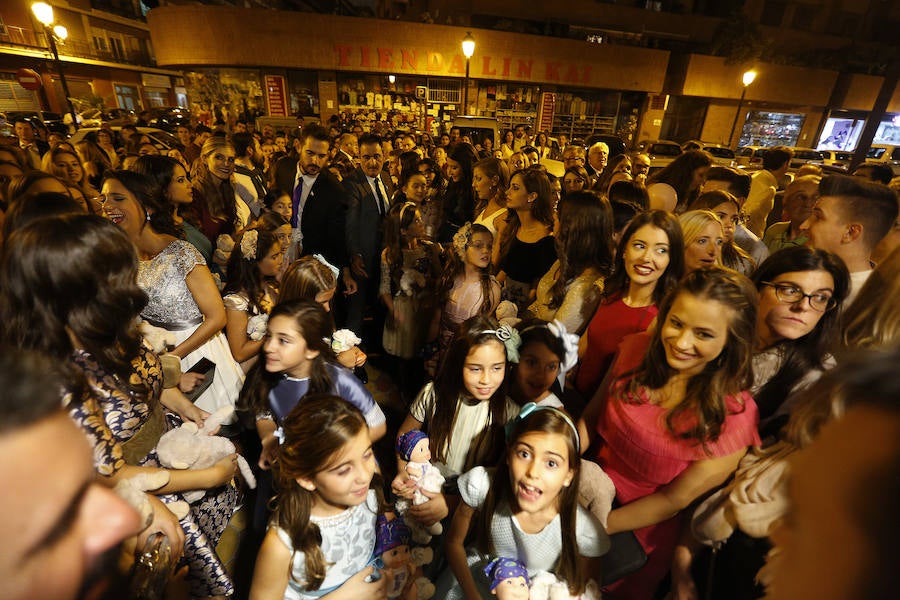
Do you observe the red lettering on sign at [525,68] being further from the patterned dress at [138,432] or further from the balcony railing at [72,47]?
the balcony railing at [72,47]

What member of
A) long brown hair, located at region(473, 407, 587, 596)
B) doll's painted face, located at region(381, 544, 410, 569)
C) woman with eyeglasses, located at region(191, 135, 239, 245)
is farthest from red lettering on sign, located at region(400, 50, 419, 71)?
doll's painted face, located at region(381, 544, 410, 569)

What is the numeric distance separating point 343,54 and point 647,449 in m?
16.9

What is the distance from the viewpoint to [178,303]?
239 centimetres

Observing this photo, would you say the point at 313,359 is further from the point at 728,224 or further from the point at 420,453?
the point at 728,224

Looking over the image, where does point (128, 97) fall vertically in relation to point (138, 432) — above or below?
above

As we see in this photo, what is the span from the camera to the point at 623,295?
2.50m

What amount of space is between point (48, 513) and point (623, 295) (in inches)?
103

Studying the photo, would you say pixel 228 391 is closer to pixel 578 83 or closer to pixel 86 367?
pixel 86 367

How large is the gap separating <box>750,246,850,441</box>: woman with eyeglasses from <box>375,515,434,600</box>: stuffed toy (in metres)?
1.66

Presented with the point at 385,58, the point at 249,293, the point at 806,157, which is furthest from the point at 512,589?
the point at 806,157

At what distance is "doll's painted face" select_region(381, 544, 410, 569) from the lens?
167 cm

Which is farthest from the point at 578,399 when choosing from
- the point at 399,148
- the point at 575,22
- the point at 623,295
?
the point at 575,22

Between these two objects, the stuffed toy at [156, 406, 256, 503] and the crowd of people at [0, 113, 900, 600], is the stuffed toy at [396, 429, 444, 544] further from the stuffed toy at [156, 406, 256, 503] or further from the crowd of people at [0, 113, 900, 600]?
the stuffed toy at [156, 406, 256, 503]

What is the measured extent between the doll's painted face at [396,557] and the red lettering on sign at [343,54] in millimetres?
16689
